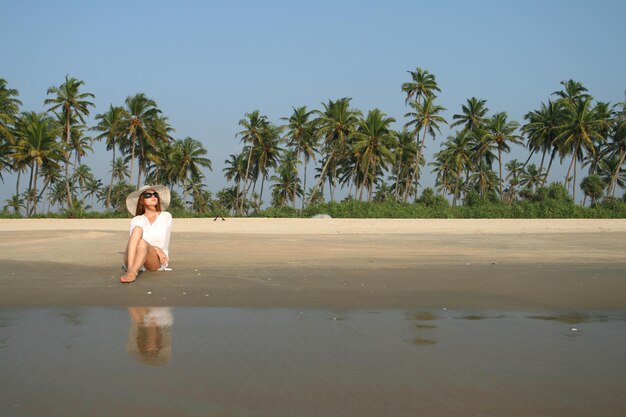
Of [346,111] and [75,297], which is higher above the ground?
[346,111]

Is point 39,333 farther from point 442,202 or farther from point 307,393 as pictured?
point 442,202

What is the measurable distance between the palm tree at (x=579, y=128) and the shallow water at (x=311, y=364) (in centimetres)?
5225

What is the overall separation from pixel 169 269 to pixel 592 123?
52385 millimetres

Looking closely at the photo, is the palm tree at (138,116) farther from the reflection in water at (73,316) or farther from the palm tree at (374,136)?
the reflection in water at (73,316)

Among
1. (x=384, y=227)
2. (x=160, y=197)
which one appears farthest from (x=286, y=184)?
(x=160, y=197)

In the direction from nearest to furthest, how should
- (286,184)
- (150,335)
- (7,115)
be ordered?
(150,335), (7,115), (286,184)

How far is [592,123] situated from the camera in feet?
169

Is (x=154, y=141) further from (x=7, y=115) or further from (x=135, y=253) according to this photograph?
(x=135, y=253)

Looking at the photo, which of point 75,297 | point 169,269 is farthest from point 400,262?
point 75,297

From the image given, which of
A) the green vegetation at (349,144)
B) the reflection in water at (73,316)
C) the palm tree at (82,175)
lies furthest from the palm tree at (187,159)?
the reflection in water at (73,316)

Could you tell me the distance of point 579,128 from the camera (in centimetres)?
5141

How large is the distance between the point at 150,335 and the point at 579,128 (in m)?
54.5

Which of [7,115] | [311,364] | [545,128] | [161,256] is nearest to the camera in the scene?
[311,364]

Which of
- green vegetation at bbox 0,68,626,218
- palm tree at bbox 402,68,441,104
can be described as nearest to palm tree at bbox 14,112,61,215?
green vegetation at bbox 0,68,626,218
